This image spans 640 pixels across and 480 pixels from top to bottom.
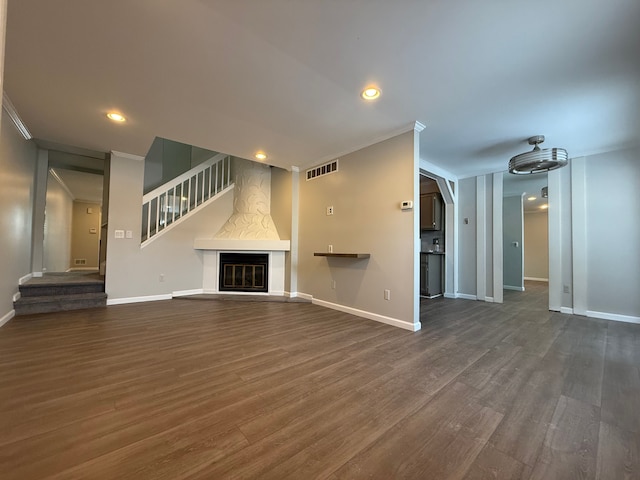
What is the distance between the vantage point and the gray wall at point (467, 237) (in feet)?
18.1

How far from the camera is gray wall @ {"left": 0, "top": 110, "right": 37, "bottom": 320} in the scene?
3.16 m

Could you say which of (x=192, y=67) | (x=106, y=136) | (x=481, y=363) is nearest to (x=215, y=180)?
(x=106, y=136)

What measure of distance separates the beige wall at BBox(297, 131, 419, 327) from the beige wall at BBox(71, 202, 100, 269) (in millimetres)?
7737

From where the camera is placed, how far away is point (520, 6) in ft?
5.64

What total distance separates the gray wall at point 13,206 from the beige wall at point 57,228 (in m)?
2.09

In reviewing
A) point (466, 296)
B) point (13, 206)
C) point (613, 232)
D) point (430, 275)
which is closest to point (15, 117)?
point (13, 206)

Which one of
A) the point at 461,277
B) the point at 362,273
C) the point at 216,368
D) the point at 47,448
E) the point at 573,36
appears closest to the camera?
the point at 47,448

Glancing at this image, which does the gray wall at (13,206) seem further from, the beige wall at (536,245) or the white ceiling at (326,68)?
the beige wall at (536,245)

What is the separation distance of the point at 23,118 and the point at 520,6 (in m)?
5.27

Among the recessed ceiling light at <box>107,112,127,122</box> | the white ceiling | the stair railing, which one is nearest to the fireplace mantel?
the stair railing

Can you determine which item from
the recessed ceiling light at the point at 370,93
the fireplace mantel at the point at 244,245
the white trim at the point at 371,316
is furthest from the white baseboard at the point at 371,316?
the recessed ceiling light at the point at 370,93

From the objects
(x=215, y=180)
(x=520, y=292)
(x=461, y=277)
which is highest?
(x=215, y=180)

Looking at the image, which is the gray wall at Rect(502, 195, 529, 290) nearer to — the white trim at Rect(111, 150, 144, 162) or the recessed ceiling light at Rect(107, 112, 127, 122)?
the recessed ceiling light at Rect(107, 112, 127, 122)

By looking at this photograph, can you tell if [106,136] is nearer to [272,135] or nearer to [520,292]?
[272,135]
